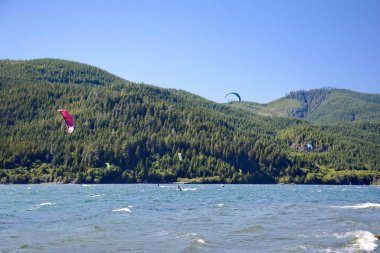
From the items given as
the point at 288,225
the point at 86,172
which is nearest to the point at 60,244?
the point at 288,225

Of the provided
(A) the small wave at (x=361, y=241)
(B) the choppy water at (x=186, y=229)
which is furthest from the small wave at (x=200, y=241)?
(A) the small wave at (x=361, y=241)

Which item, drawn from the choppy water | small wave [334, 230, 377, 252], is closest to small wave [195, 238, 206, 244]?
the choppy water

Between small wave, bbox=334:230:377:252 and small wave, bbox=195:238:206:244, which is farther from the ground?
small wave, bbox=334:230:377:252

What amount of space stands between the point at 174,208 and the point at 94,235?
29.9 meters

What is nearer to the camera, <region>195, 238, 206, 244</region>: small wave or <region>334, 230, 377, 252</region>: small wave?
<region>334, 230, 377, 252</region>: small wave

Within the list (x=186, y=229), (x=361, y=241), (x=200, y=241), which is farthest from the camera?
(x=186, y=229)

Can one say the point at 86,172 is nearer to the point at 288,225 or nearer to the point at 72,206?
the point at 72,206

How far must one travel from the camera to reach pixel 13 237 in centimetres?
4634

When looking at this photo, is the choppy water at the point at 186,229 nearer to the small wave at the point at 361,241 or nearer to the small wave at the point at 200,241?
the small wave at the point at 361,241

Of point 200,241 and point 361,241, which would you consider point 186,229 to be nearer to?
point 200,241

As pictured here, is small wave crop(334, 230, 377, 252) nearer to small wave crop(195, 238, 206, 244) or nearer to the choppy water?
the choppy water

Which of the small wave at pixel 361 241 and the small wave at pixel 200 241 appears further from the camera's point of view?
the small wave at pixel 200 241

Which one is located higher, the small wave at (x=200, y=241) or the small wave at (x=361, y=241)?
the small wave at (x=361, y=241)

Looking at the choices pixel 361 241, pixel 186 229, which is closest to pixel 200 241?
pixel 186 229
